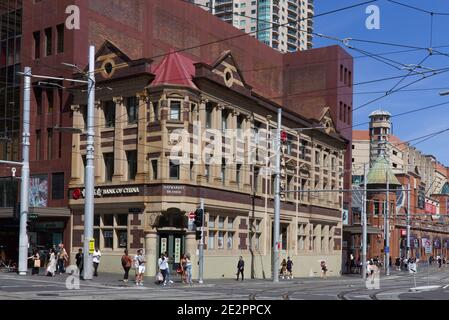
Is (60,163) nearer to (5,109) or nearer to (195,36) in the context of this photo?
(5,109)

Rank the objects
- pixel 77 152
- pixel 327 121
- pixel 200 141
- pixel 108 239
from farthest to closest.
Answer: pixel 327 121 < pixel 77 152 < pixel 108 239 < pixel 200 141

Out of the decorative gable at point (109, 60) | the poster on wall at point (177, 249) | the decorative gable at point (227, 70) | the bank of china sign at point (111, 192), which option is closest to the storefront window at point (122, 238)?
the bank of china sign at point (111, 192)

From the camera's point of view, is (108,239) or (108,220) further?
(108,220)

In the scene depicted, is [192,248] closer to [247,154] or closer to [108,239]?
[108,239]

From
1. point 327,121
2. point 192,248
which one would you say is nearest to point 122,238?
point 192,248

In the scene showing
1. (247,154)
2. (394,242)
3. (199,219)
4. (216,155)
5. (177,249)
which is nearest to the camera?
(199,219)

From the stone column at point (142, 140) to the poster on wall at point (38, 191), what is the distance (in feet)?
27.7

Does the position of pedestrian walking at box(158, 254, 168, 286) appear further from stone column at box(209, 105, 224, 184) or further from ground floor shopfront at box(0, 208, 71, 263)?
ground floor shopfront at box(0, 208, 71, 263)

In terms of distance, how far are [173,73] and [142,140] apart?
4.58m

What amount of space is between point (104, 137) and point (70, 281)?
14595 millimetres

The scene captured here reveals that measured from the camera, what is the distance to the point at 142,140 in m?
43.3

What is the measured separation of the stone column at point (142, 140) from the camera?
43.2 meters

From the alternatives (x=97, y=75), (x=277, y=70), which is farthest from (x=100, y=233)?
(x=277, y=70)
